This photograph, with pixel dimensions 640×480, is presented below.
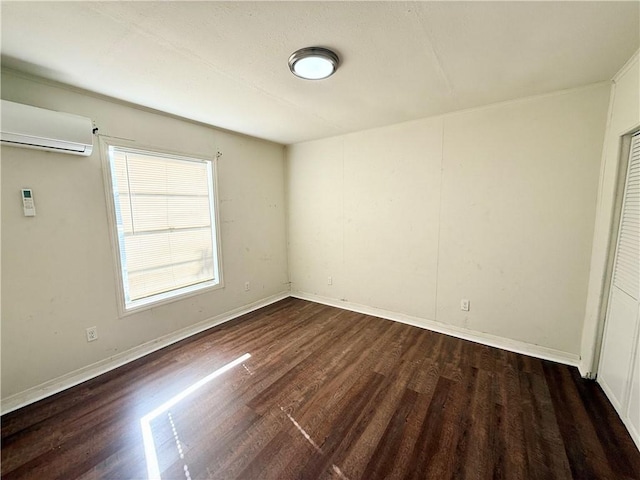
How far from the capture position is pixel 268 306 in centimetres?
395

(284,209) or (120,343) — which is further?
(284,209)

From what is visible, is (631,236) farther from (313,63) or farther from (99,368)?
(99,368)

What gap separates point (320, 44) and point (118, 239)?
8.04 ft

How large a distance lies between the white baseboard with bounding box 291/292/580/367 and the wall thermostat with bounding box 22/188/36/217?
132 inches

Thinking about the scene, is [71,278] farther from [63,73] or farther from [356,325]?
[356,325]

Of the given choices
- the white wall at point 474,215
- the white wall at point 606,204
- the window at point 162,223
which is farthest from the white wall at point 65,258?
the white wall at point 606,204

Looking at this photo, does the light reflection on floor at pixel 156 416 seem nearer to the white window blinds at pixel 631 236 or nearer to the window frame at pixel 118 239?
the window frame at pixel 118 239

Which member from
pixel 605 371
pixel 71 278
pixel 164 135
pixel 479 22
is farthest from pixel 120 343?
pixel 605 371

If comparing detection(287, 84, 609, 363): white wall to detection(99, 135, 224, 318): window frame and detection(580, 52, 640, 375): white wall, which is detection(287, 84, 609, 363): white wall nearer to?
detection(580, 52, 640, 375): white wall

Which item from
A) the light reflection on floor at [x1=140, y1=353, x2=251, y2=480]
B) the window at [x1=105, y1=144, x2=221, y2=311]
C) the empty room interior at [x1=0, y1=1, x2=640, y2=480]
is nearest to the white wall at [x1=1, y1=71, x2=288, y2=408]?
the empty room interior at [x1=0, y1=1, x2=640, y2=480]

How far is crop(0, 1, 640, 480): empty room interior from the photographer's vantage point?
1.47m

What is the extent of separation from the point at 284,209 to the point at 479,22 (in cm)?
335

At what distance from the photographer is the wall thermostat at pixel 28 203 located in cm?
193

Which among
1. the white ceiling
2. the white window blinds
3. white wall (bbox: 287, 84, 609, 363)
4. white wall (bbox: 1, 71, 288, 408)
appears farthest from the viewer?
white wall (bbox: 287, 84, 609, 363)
